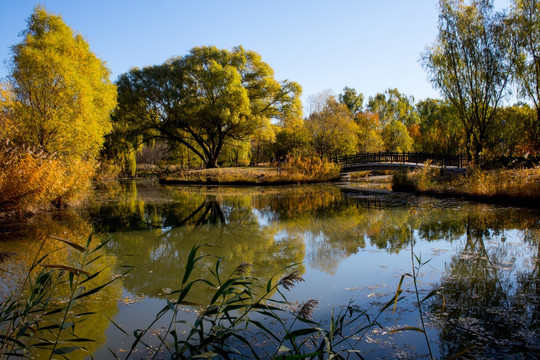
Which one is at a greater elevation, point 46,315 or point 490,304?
point 46,315

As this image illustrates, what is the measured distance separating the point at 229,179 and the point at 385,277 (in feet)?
81.8

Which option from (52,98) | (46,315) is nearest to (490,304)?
(46,315)

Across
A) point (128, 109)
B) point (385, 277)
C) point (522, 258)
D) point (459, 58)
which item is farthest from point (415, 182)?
point (128, 109)

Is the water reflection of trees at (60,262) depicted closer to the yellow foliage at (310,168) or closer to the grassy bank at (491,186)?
the grassy bank at (491,186)

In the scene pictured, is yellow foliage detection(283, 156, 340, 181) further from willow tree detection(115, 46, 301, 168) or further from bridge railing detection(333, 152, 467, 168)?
willow tree detection(115, 46, 301, 168)

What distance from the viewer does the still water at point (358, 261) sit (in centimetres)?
388

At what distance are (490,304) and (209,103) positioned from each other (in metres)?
30.4

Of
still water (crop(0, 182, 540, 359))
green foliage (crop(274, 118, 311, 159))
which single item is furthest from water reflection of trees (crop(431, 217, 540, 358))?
green foliage (crop(274, 118, 311, 159))

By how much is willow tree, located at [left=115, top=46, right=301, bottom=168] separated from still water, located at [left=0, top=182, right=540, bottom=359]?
19426mm

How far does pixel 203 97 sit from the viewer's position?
110 ft

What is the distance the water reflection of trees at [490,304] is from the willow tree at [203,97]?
26389 mm

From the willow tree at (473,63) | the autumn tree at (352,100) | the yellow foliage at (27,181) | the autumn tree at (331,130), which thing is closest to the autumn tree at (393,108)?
the autumn tree at (352,100)

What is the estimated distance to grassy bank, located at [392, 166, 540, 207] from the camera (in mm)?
13625

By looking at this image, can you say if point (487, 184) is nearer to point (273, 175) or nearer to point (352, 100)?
point (273, 175)
